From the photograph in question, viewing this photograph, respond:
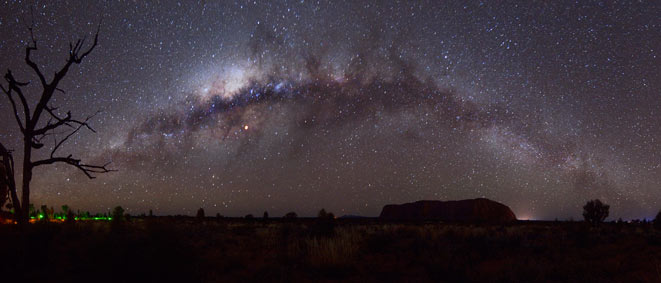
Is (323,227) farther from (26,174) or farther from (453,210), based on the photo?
(453,210)

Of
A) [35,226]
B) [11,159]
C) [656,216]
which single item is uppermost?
[11,159]

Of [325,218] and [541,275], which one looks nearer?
[541,275]

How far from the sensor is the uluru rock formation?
11525 cm

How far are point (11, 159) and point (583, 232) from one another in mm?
23350

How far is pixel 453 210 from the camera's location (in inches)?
4953

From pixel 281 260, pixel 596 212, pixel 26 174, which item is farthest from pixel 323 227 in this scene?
pixel 596 212

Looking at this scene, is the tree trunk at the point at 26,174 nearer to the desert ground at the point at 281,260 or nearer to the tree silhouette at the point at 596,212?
the desert ground at the point at 281,260

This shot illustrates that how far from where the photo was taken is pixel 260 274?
27.3 ft

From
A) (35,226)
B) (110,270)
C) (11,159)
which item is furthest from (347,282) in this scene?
(11,159)

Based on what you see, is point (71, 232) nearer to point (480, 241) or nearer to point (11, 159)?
point (11, 159)

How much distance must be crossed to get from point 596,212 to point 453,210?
289 ft

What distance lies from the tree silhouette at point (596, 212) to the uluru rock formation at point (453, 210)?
6555cm

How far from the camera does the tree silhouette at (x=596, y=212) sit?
39.8 m

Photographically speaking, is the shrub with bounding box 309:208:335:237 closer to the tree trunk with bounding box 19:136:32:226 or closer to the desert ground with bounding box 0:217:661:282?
the desert ground with bounding box 0:217:661:282
